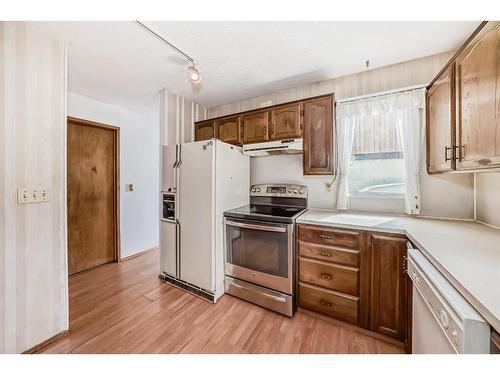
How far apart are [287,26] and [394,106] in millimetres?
1230

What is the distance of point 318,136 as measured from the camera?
2061 millimetres

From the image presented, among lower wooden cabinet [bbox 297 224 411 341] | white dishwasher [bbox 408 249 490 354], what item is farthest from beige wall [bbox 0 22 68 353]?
white dishwasher [bbox 408 249 490 354]

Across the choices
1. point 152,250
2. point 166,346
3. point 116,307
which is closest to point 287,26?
point 166,346

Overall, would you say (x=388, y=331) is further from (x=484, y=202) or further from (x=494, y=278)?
(x=484, y=202)

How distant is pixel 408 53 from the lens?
181 centimetres

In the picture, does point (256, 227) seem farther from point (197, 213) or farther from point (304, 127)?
point (304, 127)

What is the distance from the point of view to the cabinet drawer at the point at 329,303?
64.6 inches

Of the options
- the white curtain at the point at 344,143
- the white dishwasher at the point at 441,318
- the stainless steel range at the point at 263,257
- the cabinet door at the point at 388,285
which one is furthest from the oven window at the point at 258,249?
the white dishwasher at the point at 441,318

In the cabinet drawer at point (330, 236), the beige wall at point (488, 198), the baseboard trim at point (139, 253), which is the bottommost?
the baseboard trim at point (139, 253)

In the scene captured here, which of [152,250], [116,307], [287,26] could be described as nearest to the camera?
[287,26]

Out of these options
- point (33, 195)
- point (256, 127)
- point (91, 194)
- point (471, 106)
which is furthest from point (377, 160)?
point (91, 194)

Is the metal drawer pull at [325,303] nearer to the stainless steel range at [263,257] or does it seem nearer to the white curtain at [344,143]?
the stainless steel range at [263,257]

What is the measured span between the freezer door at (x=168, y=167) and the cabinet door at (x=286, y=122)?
1147mm
